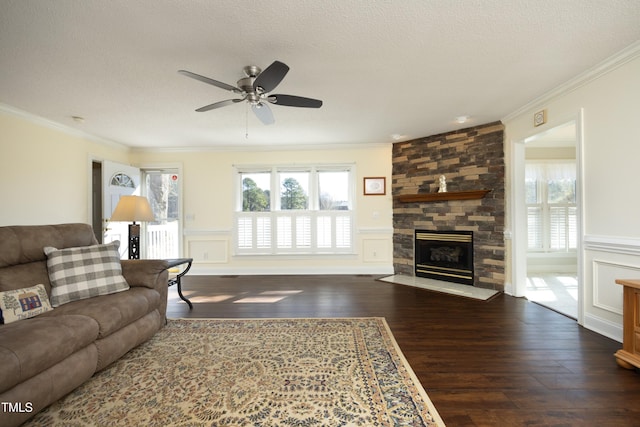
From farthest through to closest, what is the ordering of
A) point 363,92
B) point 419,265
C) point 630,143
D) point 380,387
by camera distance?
1. point 419,265
2. point 363,92
3. point 630,143
4. point 380,387

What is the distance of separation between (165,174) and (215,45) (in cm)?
400

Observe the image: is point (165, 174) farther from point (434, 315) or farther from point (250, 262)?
point (434, 315)

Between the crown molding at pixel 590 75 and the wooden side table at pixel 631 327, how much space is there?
183cm

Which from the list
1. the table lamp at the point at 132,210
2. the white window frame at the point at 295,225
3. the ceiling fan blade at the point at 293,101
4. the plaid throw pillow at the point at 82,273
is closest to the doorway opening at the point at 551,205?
the white window frame at the point at 295,225

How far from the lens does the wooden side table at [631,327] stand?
1.91m

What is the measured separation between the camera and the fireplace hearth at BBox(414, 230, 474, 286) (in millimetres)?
4297

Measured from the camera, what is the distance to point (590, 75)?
257 centimetres

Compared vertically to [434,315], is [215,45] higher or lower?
higher

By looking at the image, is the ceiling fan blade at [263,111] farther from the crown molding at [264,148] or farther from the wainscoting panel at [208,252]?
the wainscoting panel at [208,252]

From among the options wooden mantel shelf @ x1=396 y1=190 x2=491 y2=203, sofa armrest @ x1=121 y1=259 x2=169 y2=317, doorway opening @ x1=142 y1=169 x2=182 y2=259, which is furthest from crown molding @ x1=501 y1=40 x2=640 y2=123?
doorway opening @ x1=142 y1=169 x2=182 y2=259

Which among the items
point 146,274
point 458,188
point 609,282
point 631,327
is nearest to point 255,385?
point 146,274

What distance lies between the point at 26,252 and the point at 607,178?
16.3 feet

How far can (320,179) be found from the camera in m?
5.27

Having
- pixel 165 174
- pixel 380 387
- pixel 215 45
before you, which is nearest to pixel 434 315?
pixel 380 387
